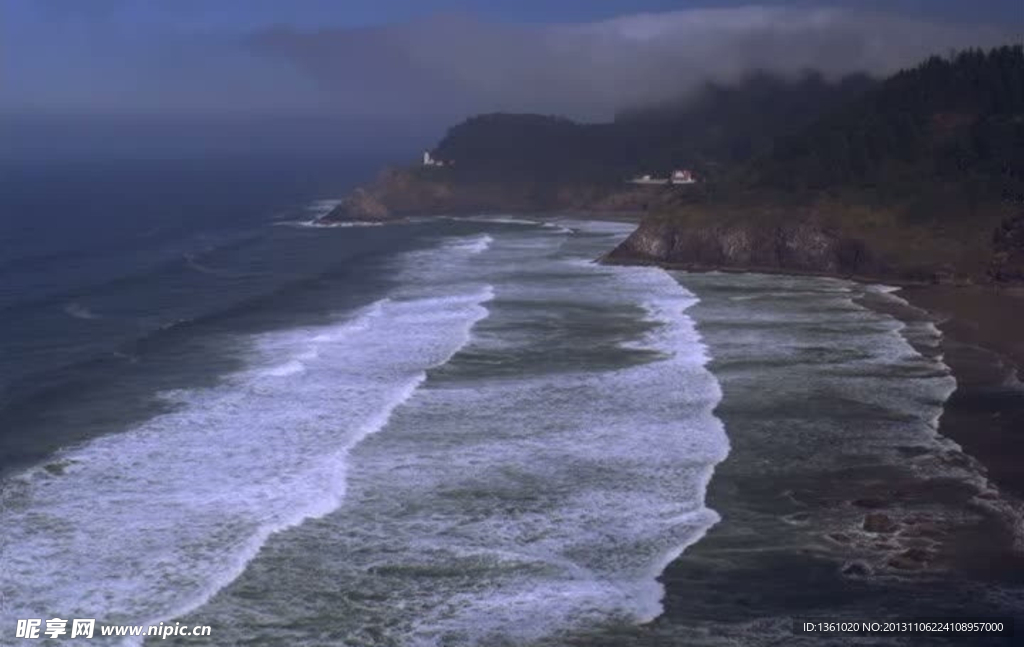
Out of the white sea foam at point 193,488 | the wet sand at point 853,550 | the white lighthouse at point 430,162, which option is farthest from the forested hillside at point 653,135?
the wet sand at point 853,550

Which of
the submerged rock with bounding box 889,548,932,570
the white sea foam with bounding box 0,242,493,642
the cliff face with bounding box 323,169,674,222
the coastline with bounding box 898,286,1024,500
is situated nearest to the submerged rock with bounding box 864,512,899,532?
the submerged rock with bounding box 889,548,932,570

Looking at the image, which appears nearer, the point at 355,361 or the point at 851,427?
the point at 851,427

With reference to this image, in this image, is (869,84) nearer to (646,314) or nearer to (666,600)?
(646,314)

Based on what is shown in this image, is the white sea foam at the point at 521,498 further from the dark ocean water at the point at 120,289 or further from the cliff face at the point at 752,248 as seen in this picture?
the cliff face at the point at 752,248

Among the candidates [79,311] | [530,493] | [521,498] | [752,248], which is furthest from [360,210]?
[521,498]

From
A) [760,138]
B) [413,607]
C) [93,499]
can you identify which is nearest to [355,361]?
[93,499]

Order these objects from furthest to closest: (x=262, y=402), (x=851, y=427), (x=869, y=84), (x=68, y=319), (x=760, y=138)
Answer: (x=869, y=84), (x=760, y=138), (x=68, y=319), (x=262, y=402), (x=851, y=427)

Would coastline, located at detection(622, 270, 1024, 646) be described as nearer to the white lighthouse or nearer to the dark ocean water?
the dark ocean water
